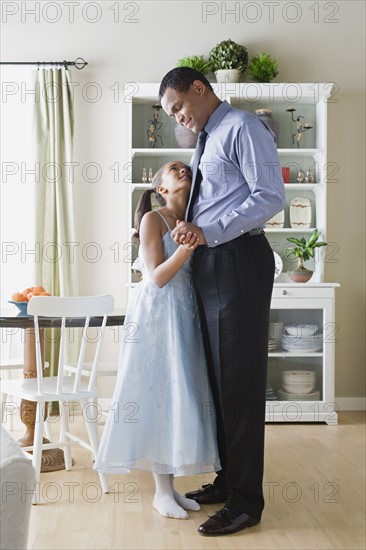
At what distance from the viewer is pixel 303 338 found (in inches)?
189

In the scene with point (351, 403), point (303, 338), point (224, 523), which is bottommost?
point (351, 403)

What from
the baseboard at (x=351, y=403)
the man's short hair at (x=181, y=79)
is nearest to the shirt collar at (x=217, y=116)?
the man's short hair at (x=181, y=79)

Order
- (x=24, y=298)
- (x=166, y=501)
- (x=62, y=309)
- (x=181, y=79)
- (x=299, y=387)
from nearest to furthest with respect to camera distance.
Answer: (x=181, y=79) → (x=166, y=501) → (x=62, y=309) → (x=24, y=298) → (x=299, y=387)

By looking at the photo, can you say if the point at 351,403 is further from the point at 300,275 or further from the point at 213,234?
the point at 213,234

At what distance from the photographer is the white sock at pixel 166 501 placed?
112 inches

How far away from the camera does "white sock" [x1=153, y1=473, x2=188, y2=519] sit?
2.84 meters

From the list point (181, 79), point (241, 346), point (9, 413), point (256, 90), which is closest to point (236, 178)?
point (181, 79)

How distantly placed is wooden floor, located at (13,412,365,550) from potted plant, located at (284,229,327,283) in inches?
49.1

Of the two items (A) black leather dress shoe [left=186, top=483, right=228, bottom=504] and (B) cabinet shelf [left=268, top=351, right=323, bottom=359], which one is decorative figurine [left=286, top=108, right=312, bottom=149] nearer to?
(B) cabinet shelf [left=268, top=351, right=323, bottom=359]

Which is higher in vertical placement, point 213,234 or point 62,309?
point 213,234

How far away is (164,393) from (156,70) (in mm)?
2942

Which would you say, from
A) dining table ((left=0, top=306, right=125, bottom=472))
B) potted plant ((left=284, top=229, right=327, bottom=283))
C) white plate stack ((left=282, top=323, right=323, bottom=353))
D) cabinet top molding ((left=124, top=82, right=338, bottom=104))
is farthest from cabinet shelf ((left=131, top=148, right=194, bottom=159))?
dining table ((left=0, top=306, right=125, bottom=472))

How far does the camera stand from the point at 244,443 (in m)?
2.71

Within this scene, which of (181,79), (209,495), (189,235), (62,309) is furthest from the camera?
(62,309)
